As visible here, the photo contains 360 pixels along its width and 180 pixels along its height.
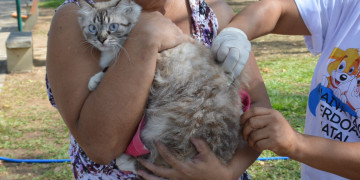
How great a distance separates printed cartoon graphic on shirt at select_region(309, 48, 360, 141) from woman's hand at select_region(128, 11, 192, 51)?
743 mm

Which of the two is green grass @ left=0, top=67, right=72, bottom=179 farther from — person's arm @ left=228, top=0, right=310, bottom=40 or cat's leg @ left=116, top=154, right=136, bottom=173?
person's arm @ left=228, top=0, right=310, bottom=40

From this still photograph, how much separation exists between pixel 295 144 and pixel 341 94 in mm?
371

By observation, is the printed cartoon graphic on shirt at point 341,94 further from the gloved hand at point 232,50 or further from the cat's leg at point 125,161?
the cat's leg at point 125,161

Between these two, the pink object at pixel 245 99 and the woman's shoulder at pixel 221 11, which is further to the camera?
the woman's shoulder at pixel 221 11

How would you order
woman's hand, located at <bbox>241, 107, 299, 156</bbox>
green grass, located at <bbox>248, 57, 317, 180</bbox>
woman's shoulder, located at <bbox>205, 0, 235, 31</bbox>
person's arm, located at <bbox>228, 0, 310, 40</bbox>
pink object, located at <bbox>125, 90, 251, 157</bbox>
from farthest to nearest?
1. green grass, located at <bbox>248, 57, 317, 180</bbox>
2. woman's shoulder, located at <bbox>205, 0, 235, 31</bbox>
3. person's arm, located at <bbox>228, 0, 310, 40</bbox>
4. pink object, located at <bbox>125, 90, 251, 157</bbox>
5. woman's hand, located at <bbox>241, 107, 299, 156</bbox>

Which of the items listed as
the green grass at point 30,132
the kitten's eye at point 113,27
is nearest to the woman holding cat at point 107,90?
the kitten's eye at point 113,27

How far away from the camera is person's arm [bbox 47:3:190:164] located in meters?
1.80

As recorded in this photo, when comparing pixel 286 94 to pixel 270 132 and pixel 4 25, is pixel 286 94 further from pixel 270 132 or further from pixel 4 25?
pixel 4 25

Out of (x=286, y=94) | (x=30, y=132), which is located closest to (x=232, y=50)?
(x=30, y=132)

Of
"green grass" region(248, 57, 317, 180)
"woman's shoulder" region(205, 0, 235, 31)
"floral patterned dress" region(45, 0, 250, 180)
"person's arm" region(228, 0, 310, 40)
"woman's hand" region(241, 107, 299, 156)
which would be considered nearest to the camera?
"woman's hand" region(241, 107, 299, 156)

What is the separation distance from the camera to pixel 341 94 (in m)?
1.97

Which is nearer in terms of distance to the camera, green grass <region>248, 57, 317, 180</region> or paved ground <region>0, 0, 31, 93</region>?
green grass <region>248, 57, 317, 180</region>

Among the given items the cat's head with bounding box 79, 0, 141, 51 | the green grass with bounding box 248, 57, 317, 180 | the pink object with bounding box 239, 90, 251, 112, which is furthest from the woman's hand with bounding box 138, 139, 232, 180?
the green grass with bounding box 248, 57, 317, 180

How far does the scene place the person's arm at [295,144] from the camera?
1769 mm
